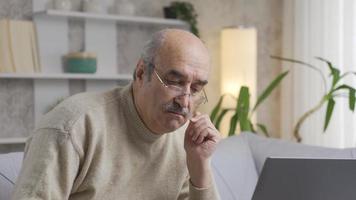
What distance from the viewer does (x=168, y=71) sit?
55.9 inches

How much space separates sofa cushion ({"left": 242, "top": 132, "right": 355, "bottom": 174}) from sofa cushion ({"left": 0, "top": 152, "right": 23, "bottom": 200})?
42.6 inches

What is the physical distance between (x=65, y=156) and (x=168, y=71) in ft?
1.02

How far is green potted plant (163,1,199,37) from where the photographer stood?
3764 millimetres

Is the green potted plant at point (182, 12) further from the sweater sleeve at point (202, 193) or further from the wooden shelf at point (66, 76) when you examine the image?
the sweater sleeve at point (202, 193)

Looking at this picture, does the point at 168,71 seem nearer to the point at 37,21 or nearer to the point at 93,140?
the point at 93,140

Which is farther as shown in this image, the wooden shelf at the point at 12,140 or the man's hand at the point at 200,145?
the wooden shelf at the point at 12,140

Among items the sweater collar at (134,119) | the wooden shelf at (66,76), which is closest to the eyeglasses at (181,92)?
the sweater collar at (134,119)

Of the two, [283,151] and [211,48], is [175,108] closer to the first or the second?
[283,151]

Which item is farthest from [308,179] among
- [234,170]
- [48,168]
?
[234,170]

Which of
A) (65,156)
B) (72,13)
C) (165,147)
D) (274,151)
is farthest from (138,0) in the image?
(65,156)

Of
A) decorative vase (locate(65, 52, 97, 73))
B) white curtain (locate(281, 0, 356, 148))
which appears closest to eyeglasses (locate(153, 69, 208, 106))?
decorative vase (locate(65, 52, 97, 73))

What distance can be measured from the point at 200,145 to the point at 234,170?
33.7 inches

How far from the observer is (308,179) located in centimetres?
128

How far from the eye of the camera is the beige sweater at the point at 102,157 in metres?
1.31
